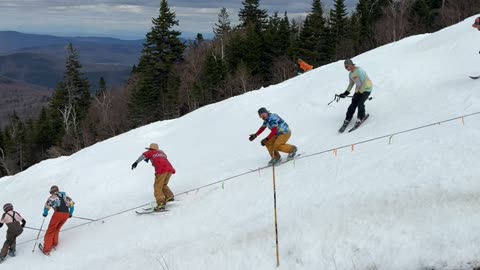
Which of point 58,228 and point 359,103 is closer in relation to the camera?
point 58,228

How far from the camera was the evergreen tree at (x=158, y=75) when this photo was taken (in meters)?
62.5

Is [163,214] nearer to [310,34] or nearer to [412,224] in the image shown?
[412,224]

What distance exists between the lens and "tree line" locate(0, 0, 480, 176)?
192ft

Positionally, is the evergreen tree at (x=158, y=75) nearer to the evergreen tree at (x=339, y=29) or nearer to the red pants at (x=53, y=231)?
the evergreen tree at (x=339, y=29)

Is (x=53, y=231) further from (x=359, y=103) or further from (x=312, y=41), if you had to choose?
(x=312, y=41)

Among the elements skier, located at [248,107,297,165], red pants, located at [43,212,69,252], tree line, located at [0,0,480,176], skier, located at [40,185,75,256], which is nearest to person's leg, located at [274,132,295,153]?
skier, located at [248,107,297,165]

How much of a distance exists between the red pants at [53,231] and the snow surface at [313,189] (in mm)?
259

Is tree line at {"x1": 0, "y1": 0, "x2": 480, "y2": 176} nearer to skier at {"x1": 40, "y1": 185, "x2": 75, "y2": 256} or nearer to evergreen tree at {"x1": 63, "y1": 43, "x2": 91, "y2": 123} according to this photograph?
evergreen tree at {"x1": 63, "y1": 43, "x2": 91, "y2": 123}

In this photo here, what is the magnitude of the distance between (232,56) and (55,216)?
185 feet

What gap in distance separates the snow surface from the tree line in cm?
3680

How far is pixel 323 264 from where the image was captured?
7.12 meters

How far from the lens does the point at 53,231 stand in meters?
10.9

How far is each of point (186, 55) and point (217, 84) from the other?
15770 millimetres

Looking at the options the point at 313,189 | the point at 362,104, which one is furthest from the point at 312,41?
the point at 313,189
